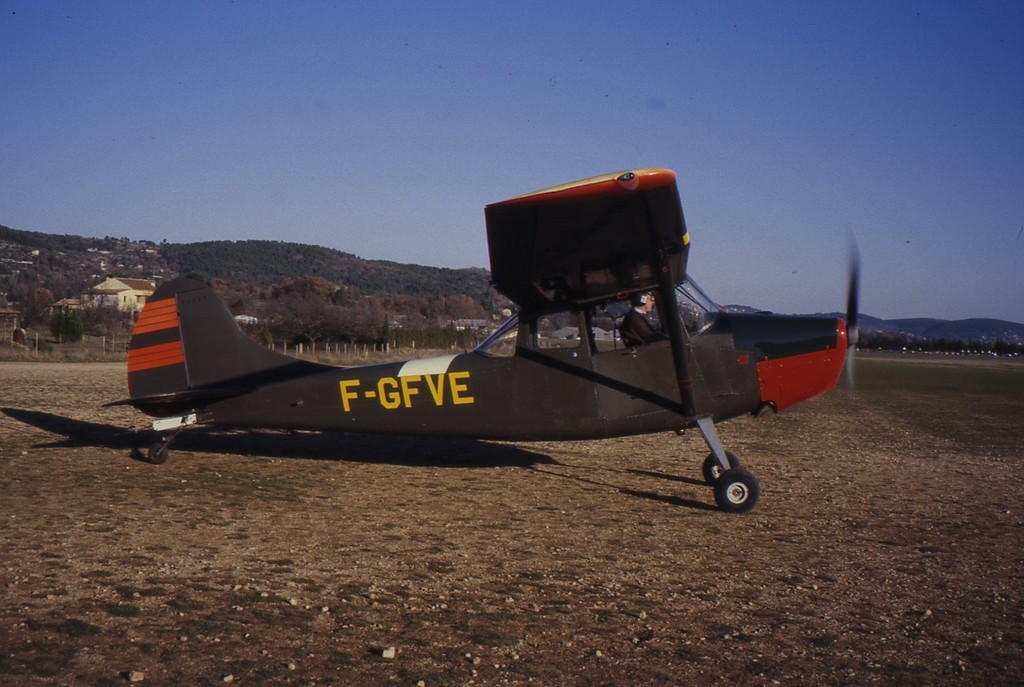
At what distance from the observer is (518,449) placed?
11.5m

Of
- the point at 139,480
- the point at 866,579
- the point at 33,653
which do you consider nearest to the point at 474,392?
the point at 139,480

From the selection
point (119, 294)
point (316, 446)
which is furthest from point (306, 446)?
point (119, 294)

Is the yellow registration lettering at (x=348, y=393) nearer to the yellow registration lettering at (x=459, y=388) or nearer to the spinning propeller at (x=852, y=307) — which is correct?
the yellow registration lettering at (x=459, y=388)

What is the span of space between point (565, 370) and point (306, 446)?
4715 millimetres

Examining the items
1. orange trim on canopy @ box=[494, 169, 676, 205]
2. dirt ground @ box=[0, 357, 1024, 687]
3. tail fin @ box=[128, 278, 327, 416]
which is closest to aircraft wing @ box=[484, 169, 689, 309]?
orange trim on canopy @ box=[494, 169, 676, 205]

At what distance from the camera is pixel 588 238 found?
7215 mm

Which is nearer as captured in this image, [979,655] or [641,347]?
[979,655]

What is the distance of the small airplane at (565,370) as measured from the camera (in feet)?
25.1

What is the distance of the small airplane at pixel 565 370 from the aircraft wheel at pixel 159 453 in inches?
0.5

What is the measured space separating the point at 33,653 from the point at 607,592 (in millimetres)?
3156

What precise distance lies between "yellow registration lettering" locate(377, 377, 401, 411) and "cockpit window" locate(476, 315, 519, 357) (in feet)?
3.39

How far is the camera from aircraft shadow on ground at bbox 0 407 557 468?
33.9ft

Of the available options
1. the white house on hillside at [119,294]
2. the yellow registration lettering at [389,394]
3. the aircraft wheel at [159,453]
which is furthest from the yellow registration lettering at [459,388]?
the white house on hillside at [119,294]

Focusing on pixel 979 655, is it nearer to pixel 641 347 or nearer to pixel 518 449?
pixel 641 347
